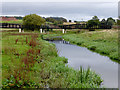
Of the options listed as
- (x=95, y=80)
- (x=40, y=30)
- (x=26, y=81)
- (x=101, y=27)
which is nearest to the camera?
(x=26, y=81)

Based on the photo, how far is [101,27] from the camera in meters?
70.6

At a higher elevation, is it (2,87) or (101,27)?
(101,27)

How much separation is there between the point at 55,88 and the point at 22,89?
1627mm

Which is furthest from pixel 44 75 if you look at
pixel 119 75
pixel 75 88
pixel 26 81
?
pixel 119 75

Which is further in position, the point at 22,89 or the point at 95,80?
the point at 95,80

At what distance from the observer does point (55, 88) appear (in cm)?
946

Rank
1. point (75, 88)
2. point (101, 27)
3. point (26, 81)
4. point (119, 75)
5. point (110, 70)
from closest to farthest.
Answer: point (75, 88) → point (26, 81) → point (119, 75) → point (110, 70) → point (101, 27)

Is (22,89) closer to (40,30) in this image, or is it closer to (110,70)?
(110,70)

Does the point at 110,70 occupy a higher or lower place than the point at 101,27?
lower

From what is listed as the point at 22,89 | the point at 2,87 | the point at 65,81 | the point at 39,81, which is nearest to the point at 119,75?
the point at 65,81

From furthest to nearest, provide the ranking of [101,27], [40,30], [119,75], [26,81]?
[101,27], [40,30], [119,75], [26,81]

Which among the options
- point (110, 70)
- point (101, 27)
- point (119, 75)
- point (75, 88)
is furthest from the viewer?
point (101, 27)

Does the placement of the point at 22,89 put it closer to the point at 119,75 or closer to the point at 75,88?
the point at 75,88

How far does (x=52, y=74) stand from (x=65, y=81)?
4.59ft
